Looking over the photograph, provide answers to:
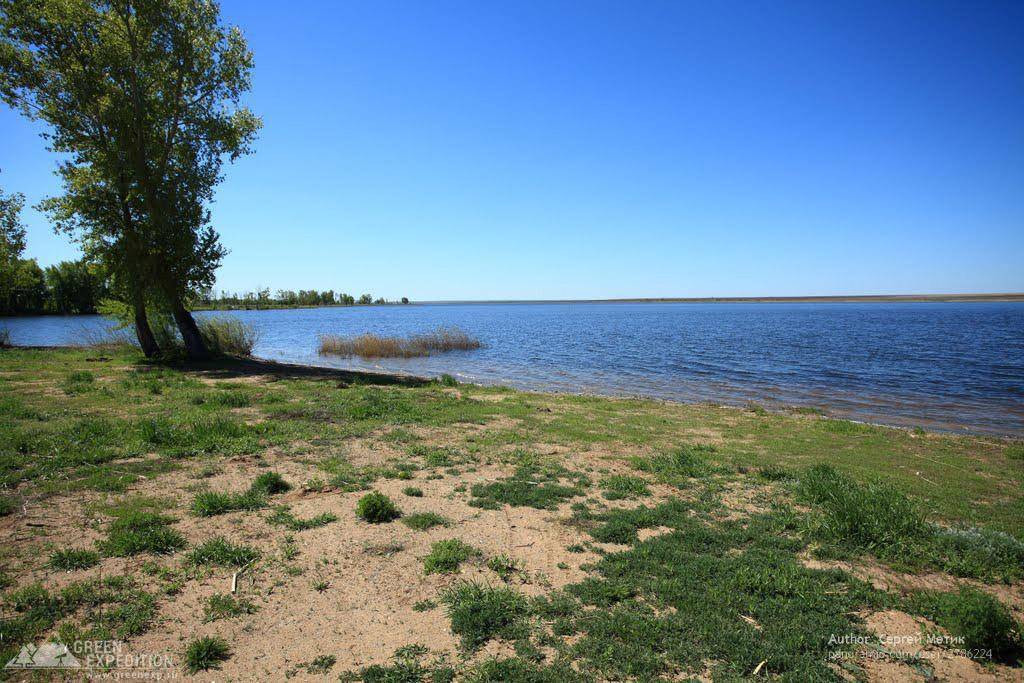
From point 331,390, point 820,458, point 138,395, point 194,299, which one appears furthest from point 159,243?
point 820,458

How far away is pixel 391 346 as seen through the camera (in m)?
35.3

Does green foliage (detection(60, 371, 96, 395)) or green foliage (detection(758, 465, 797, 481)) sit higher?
green foliage (detection(60, 371, 96, 395))


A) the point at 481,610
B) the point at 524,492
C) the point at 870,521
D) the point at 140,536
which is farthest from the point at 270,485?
the point at 870,521

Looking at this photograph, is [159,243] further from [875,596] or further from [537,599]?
[875,596]

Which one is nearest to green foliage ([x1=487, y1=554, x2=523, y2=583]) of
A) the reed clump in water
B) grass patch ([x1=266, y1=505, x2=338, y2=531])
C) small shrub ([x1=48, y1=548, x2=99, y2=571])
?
grass patch ([x1=266, y1=505, x2=338, y2=531])

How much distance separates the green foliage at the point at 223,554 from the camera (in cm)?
537

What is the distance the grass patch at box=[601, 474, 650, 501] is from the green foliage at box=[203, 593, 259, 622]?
202 inches

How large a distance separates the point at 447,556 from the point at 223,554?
254cm

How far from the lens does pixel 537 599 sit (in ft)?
16.1

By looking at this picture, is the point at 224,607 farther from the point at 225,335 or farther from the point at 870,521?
the point at 225,335

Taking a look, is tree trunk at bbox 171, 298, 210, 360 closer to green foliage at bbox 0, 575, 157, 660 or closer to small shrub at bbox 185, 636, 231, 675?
green foliage at bbox 0, 575, 157, 660

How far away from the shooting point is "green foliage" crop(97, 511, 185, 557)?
541cm

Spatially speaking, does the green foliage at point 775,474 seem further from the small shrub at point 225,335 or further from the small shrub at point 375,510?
the small shrub at point 225,335

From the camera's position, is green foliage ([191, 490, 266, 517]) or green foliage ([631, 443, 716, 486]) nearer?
green foliage ([191, 490, 266, 517])
